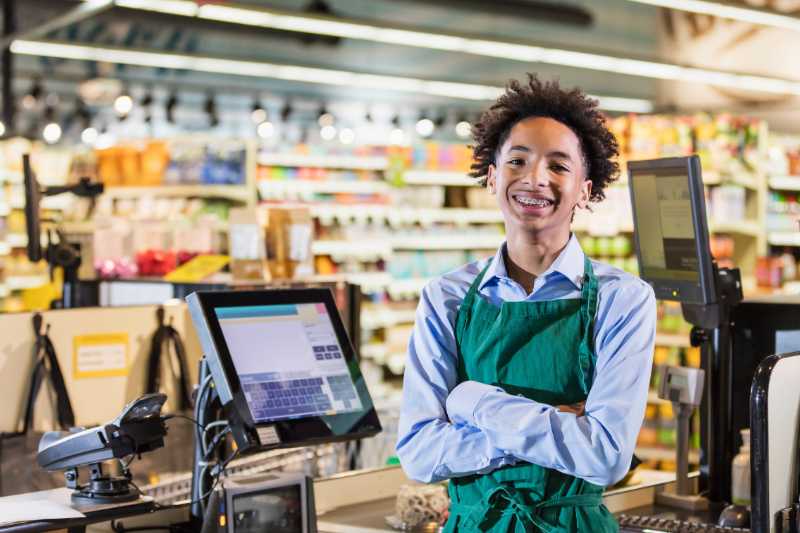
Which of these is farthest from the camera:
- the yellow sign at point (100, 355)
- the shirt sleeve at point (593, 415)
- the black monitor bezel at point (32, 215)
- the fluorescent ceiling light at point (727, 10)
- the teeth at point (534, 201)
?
the fluorescent ceiling light at point (727, 10)

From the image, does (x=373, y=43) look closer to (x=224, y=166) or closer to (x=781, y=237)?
(x=224, y=166)

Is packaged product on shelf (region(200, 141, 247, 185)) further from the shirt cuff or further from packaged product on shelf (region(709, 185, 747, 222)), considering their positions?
the shirt cuff

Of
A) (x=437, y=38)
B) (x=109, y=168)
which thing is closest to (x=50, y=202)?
(x=109, y=168)

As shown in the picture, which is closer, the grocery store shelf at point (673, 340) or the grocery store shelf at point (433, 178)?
the grocery store shelf at point (673, 340)

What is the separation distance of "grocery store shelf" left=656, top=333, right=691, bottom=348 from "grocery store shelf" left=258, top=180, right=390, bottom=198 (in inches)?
134

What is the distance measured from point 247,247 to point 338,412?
1986 mm

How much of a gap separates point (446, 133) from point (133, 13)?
10.5m

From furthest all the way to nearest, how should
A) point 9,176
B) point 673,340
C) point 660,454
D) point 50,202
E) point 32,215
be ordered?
point 50,202 < point 9,176 < point 673,340 < point 660,454 < point 32,215

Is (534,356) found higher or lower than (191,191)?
lower

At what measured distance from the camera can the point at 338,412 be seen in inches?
102

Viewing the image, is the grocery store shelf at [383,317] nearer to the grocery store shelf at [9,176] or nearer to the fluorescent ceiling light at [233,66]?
the fluorescent ceiling light at [233,66]

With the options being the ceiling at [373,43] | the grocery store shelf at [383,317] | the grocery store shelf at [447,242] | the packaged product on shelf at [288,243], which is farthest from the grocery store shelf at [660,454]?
the ceiling at [373,43]

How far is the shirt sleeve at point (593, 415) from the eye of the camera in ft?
6.54

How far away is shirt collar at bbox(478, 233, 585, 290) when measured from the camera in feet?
7.03
